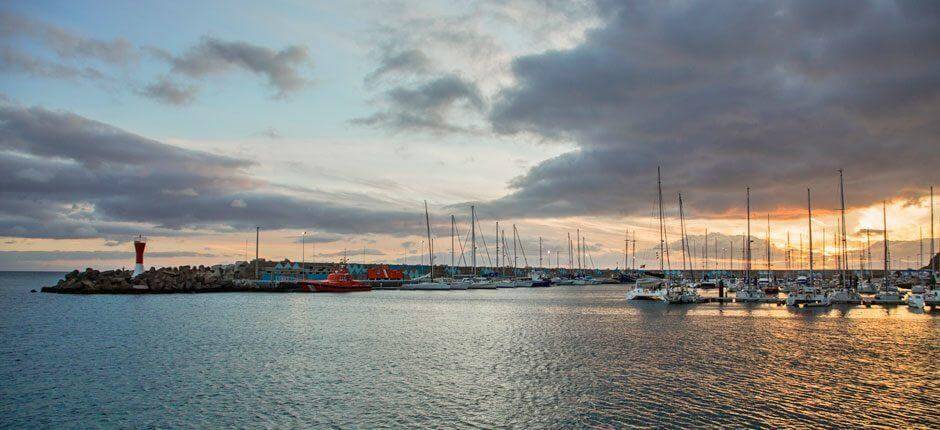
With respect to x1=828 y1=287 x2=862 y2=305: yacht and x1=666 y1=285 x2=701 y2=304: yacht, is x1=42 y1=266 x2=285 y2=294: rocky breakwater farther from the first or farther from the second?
x1=828 y1=287 x2=862 y2=305: yacht

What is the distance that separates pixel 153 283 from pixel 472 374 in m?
117

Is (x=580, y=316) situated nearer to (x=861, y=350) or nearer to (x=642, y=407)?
(x=861, y=350)

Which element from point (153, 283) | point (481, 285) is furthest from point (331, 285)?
point (481, 285)

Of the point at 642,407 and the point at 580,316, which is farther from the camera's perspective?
the point at 580,316

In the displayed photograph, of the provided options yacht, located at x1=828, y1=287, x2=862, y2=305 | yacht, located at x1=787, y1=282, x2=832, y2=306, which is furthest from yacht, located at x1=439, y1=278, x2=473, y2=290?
yacht, located at x1=828, y1=287, x2=862, y2=305

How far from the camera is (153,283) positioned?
12838 centimetres

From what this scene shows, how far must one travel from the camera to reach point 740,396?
88.2ft

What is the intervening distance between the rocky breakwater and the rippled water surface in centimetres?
6904

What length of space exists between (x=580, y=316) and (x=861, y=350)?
33982 millimetres

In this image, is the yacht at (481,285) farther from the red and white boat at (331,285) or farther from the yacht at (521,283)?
the red and white boat at (331,285)

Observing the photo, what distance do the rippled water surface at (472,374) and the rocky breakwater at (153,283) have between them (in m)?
69.0

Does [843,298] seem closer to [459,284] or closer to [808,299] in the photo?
[808,299]

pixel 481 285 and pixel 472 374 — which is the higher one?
pixel 472 374

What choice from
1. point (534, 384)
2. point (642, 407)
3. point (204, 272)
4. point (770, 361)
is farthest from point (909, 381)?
point (204, 272)
